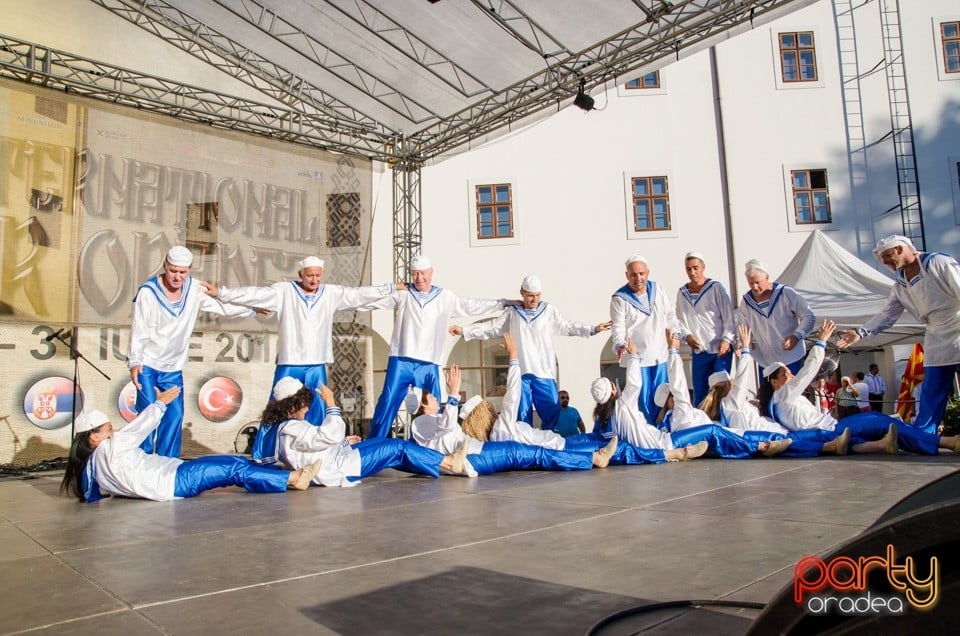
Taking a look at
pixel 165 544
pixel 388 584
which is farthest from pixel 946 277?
pixel 165 544

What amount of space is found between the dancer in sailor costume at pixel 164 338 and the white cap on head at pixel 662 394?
157 inches

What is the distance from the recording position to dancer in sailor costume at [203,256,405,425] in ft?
19.4

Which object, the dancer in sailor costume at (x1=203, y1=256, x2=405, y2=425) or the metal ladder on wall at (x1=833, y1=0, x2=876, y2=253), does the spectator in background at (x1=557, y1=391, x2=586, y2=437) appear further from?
the metal ladder on wall at (x1=833, y1=0, x2=876, y2=253)

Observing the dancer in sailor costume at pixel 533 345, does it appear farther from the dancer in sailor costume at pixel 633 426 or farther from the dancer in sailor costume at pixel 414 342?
the dancer in sailor costume at pixel 633 426

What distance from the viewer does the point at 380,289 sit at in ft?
21.5

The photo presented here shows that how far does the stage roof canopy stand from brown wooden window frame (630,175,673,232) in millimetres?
5575

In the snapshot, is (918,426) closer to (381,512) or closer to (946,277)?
(946,277)

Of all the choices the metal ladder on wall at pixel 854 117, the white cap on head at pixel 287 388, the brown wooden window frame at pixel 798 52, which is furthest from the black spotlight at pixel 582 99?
the metal ladder on wall at pixel 854 117

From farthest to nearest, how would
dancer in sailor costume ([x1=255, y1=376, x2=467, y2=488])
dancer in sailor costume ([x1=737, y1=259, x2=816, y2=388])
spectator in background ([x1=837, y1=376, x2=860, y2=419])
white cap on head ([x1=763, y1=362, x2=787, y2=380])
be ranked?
1. spectator in background ([x1=837, y1=376, x2=860, y2=419])
2. dancer in sailor costume ([x1=737, y1=259, x2=816, y2=388])
3. white cap on head ([x1=763, y1=362, x2=787, y2=380])
4. dancer in sailor costume ([x1=255, y1=376, x2=467, y2=488])

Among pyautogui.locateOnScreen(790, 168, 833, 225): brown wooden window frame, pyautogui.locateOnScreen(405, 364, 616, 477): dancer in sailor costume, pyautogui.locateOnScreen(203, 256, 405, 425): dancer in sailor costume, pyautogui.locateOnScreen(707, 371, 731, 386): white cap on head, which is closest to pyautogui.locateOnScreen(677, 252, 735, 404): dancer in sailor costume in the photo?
pyautogui.locateOnScreen(707, 371, 731, 386): white cap on head

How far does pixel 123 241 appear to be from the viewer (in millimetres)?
8344

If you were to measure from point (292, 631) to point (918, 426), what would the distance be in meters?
5.58

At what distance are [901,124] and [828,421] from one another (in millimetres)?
11320

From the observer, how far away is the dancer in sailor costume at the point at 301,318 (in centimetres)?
592
